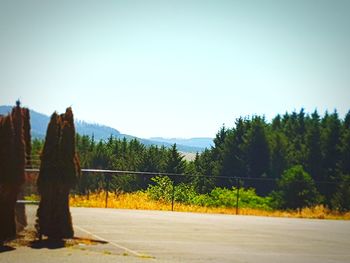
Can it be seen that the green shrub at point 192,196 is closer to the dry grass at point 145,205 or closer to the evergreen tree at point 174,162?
the dry grass at point 145,205

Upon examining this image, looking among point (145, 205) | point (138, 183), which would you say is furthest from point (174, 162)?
point (145, 205)

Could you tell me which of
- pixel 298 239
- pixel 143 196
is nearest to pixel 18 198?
pixel 298 239

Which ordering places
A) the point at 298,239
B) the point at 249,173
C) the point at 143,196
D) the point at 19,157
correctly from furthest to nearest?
the point at 249,173, the point at 143,196, the point at 298,239, the point at 19,157

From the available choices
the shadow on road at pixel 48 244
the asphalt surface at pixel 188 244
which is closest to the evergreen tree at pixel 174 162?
the asphalt surface at pixel 188 244

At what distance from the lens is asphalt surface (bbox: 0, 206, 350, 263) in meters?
9.65

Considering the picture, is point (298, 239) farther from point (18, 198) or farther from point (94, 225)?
point (18, 198)

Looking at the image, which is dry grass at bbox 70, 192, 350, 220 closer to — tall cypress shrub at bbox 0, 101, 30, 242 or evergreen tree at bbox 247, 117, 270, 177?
tall cypress shrub at bbox 0, 101, 30, 242

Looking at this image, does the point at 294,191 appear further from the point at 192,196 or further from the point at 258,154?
the point at 258,154

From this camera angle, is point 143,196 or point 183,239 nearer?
point 183,239

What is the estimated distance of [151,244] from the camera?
460 inches

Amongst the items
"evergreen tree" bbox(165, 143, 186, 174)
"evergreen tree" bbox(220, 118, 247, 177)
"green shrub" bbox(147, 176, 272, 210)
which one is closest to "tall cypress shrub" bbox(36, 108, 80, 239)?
"green shrub" bbox(147, 176, 272, 210)

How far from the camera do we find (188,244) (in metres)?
12.0

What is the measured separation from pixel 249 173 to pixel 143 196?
74.4m

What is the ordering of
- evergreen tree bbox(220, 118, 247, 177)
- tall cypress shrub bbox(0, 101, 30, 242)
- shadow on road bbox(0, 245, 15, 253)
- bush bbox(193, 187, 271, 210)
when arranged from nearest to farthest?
shadow on road bbox(0, 245, 15, 253) < tall cypress shrub bbox(0, 101, 30, 242) < bush bbox(193, 187, 271, 210) < evergreen tree bbox(220, 118, 247, 177)
